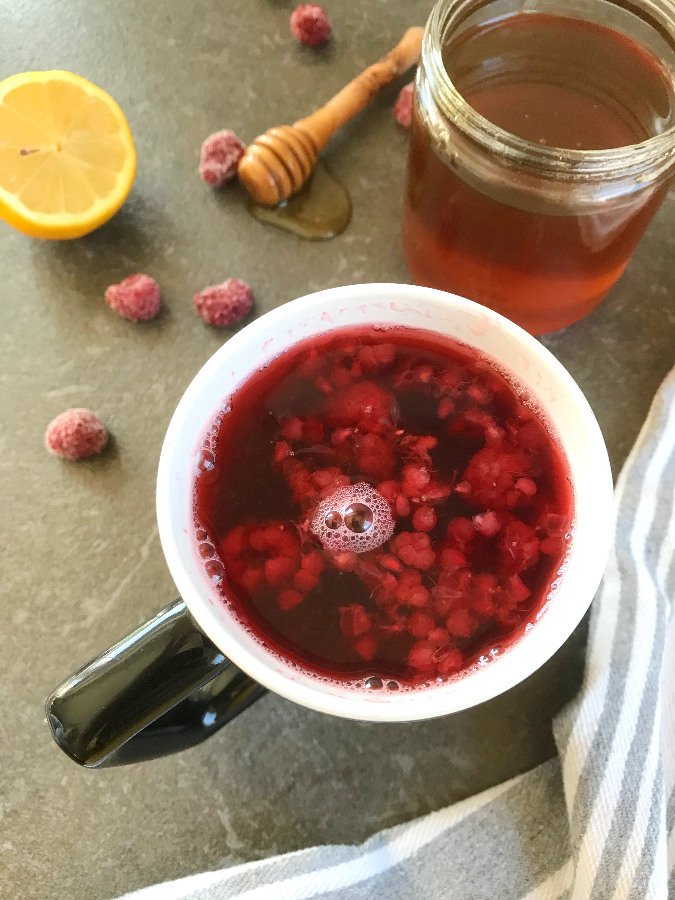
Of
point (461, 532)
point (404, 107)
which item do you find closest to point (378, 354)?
point (461, 532)

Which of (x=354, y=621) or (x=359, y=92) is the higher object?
(x=359, y=92)

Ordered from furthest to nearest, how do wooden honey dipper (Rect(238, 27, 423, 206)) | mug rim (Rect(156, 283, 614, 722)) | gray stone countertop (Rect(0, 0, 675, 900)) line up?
wooden honey dipper (Rect(238, 27, 423, 206))
gray stone countertop (Rect(0, 0, 675, 900))
mug rim (Rect(156, 283, 614, 722))

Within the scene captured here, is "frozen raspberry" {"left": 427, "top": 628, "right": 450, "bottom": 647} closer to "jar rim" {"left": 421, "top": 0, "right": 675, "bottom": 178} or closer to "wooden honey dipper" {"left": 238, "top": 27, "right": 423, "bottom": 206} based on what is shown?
"jar rim" {"left": 421, "top": 0, "right": 675, "bottom": 178}

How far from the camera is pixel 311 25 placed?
869 millimetres

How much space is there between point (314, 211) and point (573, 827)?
63cm

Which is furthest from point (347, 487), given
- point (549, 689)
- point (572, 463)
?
→ point (549, 689)

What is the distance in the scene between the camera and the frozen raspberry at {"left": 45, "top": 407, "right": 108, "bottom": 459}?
743 millimetres

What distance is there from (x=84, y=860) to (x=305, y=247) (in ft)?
2.01

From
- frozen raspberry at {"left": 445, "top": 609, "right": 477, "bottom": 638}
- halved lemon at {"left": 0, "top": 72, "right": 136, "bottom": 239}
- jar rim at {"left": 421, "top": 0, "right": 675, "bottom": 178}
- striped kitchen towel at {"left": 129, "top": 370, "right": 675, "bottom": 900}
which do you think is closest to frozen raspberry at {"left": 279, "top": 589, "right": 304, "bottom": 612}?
frozen raspberry at {"left": 445, "top": 609, "right": 477, "bottom": 638}

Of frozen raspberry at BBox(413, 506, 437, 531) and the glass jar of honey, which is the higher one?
the glass jar of honey

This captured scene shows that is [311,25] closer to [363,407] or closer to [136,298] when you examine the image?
[136,298]

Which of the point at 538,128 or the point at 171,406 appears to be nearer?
the point at 538,128

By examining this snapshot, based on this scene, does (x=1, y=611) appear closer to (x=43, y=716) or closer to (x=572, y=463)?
(x=43, y=716)

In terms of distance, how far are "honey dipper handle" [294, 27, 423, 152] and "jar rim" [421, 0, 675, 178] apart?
0.78ft
